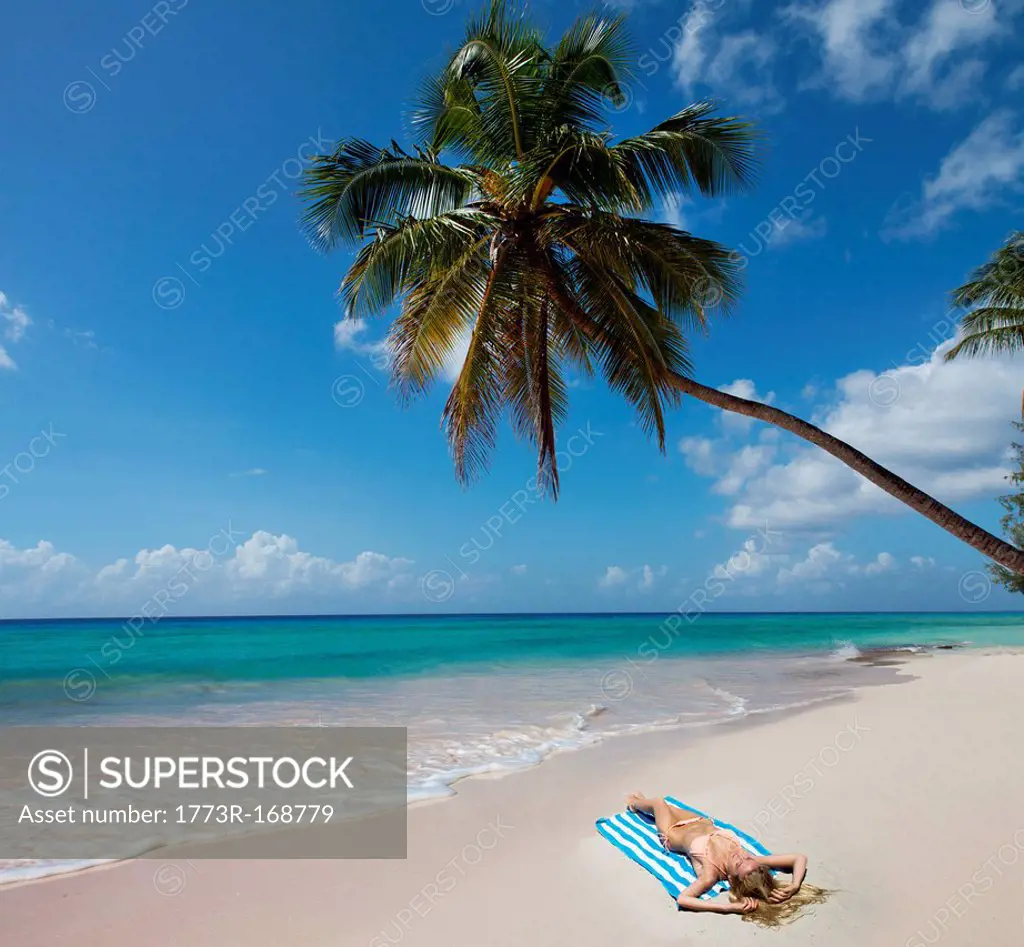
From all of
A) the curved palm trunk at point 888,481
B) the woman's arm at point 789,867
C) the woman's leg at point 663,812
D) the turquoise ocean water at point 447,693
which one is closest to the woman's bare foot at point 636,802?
the woman's leg at point 663,812

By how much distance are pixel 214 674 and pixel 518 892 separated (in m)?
19.5

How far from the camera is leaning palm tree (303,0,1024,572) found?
6.54 meters

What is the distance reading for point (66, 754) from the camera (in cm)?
901

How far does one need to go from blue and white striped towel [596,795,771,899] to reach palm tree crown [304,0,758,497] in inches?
126

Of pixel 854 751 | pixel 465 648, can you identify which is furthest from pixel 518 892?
pixel 465 648

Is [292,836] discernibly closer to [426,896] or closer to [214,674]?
[426,896]

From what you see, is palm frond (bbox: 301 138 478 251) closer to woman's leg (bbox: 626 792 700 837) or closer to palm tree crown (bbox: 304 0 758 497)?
palm tree crown (bbox: 304 0 758 497)

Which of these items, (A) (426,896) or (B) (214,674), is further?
(B) (214,674)

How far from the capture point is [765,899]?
418 centimetres

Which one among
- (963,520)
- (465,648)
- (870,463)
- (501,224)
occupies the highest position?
(501,224)

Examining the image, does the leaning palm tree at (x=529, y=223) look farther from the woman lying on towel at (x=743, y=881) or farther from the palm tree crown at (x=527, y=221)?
the woman lying on towel at (x=743, y=881)

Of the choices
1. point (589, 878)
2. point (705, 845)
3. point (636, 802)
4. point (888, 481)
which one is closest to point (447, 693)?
point (636, 802)

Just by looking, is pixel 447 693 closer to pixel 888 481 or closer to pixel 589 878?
pixel 589 878

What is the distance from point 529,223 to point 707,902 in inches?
225
